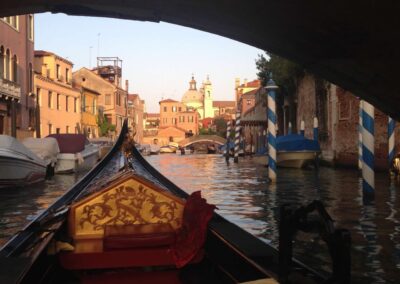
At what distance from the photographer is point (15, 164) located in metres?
9.99

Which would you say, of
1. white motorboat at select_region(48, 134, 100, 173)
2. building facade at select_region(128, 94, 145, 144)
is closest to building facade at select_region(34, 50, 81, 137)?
white motorboat at select_region(48, 134, 100, 173)

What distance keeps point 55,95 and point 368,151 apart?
2154cm

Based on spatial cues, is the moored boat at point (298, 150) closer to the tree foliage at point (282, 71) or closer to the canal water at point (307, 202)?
the canal water at point (307, 202)

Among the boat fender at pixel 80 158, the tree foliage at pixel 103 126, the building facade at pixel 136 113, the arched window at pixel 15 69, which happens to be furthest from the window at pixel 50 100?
the building facade at pixel 136 113

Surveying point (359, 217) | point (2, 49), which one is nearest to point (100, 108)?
point (2, 49)

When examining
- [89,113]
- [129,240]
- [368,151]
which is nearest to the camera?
[129,240]

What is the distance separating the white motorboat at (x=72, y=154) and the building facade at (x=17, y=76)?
2.95m

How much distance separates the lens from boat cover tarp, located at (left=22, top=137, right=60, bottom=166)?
12.8 metres

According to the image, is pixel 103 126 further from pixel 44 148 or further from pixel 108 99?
pixel 44 148

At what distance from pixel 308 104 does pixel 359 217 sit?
14.5m

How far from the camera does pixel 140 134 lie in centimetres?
6322

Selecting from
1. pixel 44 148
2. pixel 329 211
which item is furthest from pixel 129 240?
pixel 44 148

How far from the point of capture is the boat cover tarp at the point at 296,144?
1461 cm

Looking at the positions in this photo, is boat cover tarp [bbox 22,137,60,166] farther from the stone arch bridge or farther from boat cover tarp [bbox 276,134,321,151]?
the stone arch bridge
